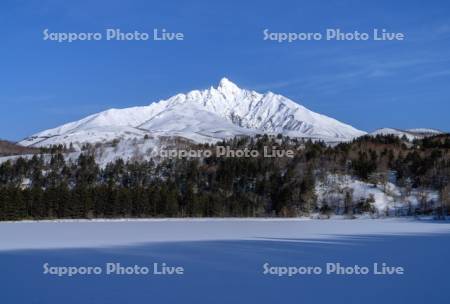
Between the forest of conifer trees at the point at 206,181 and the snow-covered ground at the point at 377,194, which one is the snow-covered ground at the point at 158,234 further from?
the snow-covered ground at the point at 377,194

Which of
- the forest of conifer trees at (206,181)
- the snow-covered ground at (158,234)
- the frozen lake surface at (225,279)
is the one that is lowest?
the snow-covered ground at (158,234)

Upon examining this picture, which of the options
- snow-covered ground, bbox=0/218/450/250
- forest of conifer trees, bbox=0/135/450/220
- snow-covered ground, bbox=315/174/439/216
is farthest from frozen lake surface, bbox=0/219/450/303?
snow-covered ground, bbox=315/174/439/216

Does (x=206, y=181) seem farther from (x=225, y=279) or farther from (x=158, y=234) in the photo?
(x=225, y=279)

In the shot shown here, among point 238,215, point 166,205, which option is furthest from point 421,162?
point 166,205

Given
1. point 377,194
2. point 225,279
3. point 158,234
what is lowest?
point 158,234

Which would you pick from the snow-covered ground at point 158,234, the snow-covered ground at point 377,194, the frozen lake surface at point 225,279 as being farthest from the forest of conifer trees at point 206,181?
the frozen lake surface at point 225,279

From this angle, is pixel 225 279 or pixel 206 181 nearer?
pixel 225 279

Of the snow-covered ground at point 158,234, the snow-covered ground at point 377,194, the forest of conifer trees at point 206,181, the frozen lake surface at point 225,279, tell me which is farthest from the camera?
the snow-covered ground at point 377,194

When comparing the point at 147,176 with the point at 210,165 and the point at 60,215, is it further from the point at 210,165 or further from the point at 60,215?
the point at 60,215

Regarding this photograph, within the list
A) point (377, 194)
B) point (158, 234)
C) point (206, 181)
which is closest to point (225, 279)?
point (158, 234)

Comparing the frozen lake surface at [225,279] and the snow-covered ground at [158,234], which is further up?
the frozen lake surface at [225,279]

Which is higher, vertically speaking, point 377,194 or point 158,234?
point 377,194

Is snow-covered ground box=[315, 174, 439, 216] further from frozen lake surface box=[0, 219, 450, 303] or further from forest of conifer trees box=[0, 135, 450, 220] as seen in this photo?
frozen lake surface box=[0, 219, 450, 303]
